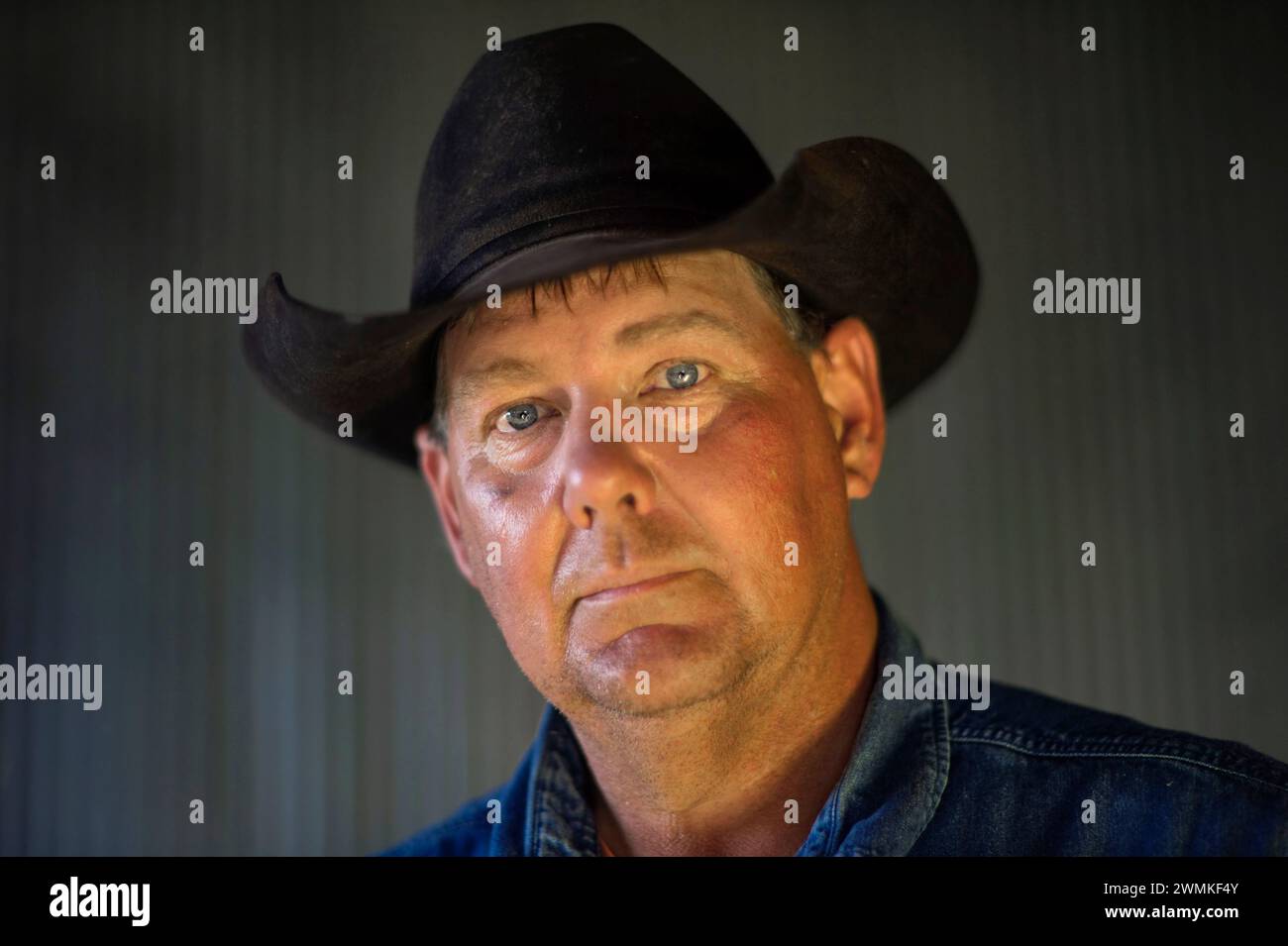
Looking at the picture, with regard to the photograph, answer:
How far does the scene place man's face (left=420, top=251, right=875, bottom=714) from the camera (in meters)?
1.68

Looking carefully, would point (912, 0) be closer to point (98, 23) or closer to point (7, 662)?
point (98, 23)

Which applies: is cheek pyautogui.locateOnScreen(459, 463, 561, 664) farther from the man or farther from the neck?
the neck

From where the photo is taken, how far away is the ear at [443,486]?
6.52 ft

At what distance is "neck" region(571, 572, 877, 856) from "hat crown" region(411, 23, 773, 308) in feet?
2.02

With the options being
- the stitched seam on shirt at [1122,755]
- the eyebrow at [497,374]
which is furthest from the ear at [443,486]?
the stitched seam on shirt at [1122,755]

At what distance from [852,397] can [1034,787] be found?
610mm

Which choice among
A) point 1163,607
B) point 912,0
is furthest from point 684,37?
point 1163,607

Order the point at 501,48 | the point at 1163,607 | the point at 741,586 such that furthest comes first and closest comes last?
the point at 1163,607, the point at 501,48, the point at 741,586

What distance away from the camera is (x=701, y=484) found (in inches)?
67.1

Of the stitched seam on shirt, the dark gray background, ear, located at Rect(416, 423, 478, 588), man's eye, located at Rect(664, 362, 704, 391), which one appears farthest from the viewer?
the dark gray background

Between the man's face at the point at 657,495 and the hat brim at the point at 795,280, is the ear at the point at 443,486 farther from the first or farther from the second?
the man's face at the point at 657,495

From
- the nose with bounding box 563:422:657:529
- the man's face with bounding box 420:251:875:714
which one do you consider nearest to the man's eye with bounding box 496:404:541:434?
the man's face with bounding box 420:251:875:714
